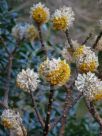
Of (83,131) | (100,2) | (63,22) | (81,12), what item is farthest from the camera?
(81,12)

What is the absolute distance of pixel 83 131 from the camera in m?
1.88

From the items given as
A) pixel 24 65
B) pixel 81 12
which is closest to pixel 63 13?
pixel 24 65

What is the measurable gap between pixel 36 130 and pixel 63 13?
70 cm

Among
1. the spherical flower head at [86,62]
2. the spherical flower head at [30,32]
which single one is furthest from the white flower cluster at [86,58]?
the spherical flower head at [30,32]

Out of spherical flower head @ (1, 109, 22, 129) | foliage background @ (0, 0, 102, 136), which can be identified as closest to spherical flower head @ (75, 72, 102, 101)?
spherical flower head @ (1, 109, 22, 129)

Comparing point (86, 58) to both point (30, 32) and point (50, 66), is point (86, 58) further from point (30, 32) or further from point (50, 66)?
point (30, 32)

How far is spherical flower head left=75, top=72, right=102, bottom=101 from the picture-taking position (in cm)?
97

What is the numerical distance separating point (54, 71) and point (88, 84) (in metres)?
0.08

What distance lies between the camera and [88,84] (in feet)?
3.19

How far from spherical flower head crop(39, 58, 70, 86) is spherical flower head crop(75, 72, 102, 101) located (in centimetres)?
3

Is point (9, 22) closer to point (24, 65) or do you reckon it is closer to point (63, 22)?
point (24, 65)

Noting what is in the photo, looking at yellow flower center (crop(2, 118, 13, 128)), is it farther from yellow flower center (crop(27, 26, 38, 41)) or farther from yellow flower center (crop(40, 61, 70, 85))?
yellow flower center (crop(27, 26, 38, 41))

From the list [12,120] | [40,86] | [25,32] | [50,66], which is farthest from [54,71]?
[40,86]

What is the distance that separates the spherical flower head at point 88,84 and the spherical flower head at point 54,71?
0.10ft
